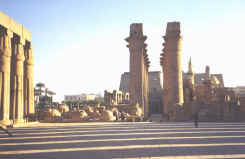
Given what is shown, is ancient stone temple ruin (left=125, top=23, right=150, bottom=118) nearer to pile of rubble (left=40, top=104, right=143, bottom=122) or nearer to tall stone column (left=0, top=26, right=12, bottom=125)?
pile of rubble (left=40, top=104, right=143, bottom=122)

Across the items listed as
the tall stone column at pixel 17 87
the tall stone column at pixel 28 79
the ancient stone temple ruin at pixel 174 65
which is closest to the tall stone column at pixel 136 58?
the ancient stone temple ruin at pixel 174 65

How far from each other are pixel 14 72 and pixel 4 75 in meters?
2.38

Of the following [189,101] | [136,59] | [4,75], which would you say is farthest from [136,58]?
[4,75]

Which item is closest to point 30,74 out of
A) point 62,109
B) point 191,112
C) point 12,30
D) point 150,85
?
point 12,30

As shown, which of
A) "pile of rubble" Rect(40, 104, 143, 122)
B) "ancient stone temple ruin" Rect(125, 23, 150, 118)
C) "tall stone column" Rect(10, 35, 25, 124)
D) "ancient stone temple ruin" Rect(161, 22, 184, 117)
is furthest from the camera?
"ancient stone temple ruin" Rect(125, 23, 150, 118)

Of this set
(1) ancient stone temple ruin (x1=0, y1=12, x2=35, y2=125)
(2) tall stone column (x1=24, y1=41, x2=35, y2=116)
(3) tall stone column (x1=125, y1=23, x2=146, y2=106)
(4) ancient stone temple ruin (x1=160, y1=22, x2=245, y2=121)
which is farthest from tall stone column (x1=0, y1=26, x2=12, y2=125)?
(4) ancient stone temple ruin (x1=160, y1=22, x2=245, y2=121)

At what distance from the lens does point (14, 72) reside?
1641 cm

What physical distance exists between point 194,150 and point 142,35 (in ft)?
49.2

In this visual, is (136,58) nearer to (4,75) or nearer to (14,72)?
(14,72)

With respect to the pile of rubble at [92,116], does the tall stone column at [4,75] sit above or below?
above

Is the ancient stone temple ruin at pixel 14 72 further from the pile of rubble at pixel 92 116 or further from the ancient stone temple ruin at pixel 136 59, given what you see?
the ancient stone temple ruin at pixel 136 59

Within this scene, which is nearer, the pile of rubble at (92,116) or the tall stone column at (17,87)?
the tall stone column at (17,87)

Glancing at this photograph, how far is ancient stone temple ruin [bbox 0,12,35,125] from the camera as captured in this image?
14.0 metres

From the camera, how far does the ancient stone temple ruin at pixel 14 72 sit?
14.0m
